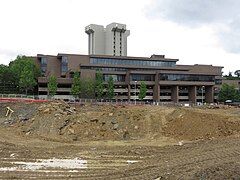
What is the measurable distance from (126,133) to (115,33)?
117 metres

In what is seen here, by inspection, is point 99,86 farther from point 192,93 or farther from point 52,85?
→ point 192,93

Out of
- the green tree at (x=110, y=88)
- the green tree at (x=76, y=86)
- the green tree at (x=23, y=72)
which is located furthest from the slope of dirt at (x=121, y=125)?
the green tree at (x=110, y=88)

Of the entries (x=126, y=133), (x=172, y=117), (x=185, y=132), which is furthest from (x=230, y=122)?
(x=126, y=133)

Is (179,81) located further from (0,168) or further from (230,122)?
(0,168)

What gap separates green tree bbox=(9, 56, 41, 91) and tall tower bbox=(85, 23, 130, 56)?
211 feet

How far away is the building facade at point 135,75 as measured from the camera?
301 ft

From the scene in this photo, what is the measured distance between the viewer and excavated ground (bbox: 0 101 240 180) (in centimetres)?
1823

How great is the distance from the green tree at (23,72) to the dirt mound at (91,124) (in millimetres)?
40805

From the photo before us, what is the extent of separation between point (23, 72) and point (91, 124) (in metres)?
49.0

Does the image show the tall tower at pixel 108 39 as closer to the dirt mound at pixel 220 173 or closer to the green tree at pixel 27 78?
the green tree at pixel 27 78

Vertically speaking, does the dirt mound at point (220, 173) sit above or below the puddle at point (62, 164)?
above

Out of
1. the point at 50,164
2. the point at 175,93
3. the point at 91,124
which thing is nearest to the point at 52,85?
the point at 175,93

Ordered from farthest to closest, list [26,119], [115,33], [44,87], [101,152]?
[115,33]
[44,87]
[26,119]
[101,152]

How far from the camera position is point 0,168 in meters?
20.3
